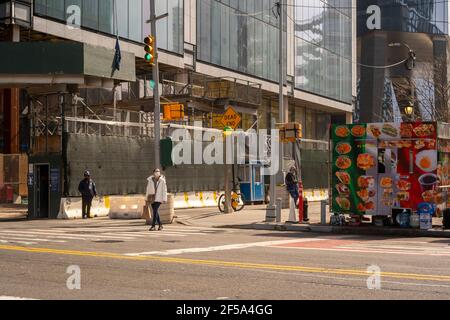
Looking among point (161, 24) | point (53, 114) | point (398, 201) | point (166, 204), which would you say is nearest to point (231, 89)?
point (161, 24)

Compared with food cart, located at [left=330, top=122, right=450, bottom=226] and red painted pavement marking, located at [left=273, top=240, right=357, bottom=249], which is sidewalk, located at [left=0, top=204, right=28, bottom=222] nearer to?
food cart, located at [left=330, top=122, right=450, bottom=226]

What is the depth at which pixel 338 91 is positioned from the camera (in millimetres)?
65000

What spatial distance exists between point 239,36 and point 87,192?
28.4 m

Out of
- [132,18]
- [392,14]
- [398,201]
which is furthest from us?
[392,14]

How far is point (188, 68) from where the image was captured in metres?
44.6

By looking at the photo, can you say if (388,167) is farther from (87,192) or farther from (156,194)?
(87,192)

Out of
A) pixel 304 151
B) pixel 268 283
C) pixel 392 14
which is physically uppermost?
pixel 392 14

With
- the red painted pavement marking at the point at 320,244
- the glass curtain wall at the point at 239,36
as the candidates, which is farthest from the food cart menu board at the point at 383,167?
the glass curtain wall at the point at 239,36

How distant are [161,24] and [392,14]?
6773cm

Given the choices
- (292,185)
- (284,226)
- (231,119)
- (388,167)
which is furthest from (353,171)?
(292,185)

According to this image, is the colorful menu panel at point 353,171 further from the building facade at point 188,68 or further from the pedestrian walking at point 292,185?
the building facade at point 188,68

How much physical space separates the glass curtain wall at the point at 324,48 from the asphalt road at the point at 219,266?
137 ft

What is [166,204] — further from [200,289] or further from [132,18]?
[132,18]

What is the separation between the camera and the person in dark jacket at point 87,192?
24188 mm
